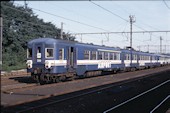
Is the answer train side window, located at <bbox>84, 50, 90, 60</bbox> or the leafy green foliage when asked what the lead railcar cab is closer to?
train side window, located at <bbox>84, 50, 90, 60</bbox>

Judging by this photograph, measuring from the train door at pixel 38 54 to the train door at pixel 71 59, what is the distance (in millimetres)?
2323

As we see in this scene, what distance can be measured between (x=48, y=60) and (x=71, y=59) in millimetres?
2890

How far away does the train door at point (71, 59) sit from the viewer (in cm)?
2366

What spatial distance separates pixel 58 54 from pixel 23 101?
9.07 m

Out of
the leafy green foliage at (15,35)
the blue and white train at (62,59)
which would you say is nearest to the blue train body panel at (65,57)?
the blue and white train at (62,59)

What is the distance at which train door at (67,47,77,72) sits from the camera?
2366 cm

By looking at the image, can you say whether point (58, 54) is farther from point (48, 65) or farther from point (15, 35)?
point (15, 35)

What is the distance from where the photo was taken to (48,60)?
21.7 meters

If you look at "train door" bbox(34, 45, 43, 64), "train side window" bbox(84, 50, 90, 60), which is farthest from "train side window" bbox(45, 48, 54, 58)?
"train side window" bbox(84, 50, 90, 60)

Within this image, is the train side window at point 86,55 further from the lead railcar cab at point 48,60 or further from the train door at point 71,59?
the lead railcar cab at point 48,60


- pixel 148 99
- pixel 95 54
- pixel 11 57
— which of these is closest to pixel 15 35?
pixel 11 57

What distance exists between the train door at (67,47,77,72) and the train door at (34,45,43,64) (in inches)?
91.5

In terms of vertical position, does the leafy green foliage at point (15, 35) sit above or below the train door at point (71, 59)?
above

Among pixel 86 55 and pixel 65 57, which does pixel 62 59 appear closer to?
pixel 65 57
